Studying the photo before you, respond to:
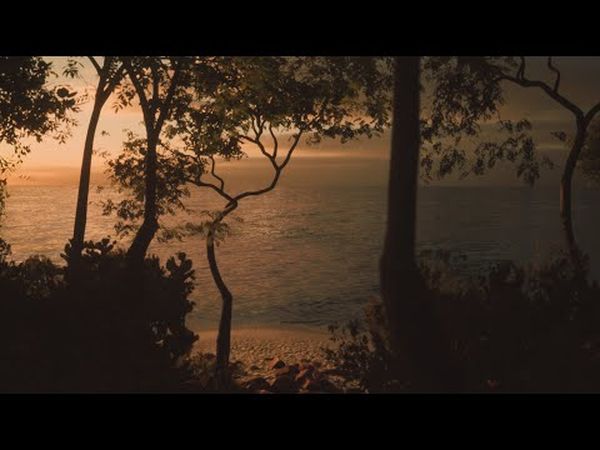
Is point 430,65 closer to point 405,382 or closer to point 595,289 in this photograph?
point 595,289

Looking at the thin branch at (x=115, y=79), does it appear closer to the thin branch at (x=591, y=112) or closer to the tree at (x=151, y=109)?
the tree at (x=151, y=109)

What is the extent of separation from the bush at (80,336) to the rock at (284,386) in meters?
5.29

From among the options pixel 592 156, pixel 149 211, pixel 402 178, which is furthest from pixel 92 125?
pixel 592 156

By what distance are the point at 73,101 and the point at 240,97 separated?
234 inches

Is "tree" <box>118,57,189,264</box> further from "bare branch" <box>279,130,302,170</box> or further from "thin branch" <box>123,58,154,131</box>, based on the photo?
"bare branch" <box>279,130,302,170</box>

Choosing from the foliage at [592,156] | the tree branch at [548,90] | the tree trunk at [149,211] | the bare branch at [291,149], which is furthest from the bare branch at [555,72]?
the foliage at [592,156]

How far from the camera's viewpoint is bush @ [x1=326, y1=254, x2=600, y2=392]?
Answer: 40.4 ft

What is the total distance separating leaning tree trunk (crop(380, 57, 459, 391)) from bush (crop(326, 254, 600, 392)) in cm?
57

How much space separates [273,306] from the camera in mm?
77000

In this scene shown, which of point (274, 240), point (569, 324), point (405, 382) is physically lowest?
point (274, 240)

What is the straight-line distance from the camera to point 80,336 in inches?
472
